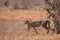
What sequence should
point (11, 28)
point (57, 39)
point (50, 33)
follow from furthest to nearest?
point (11, 28)
point (50, 33)
point (57, 39)

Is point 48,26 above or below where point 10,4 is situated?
above

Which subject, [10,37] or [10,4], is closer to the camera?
[10,37]

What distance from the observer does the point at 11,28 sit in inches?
967

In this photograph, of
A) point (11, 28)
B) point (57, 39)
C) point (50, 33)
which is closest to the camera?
point (57, 39)

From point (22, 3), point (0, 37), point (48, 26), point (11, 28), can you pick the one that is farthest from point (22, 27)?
point (22, 3)

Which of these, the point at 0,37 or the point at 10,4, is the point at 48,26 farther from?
the point at 10,4

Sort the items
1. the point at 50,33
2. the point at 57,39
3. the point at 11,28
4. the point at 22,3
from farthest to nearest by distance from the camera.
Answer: the point at 22,3 → the point at 11,28 → the point at 50,33 → the point at 57,39

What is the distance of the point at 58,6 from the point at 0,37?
4.68m

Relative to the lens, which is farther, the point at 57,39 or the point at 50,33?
the point at 50,33

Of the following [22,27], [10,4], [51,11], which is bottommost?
[10,4]

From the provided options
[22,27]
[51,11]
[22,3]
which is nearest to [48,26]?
[51,11]

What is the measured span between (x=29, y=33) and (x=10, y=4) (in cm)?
3262

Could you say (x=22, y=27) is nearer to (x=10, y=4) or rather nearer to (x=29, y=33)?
(x=29, y=33)

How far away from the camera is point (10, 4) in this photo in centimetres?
5347
